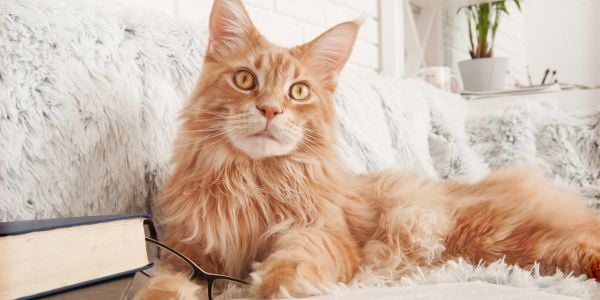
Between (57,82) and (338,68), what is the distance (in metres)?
0.56

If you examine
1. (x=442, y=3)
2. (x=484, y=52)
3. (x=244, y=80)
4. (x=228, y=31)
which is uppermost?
(x=442, y=3)

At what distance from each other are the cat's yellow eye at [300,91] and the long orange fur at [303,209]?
0.02 metres

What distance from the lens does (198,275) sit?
2.94 ft

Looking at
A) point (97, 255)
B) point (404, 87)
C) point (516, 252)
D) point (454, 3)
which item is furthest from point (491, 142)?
point (97, 255)

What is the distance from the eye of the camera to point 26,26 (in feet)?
3.35

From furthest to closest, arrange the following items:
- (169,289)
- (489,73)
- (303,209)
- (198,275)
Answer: (489,73), (303,209), (198,275), (169,289)

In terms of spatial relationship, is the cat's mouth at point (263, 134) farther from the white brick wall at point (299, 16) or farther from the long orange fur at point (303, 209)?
the white brick wall at point (299, 16)

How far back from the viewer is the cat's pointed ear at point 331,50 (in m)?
1.11

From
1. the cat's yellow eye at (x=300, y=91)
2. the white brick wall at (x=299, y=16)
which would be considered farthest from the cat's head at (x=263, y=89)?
the white brick wall at (x=299, y=16)

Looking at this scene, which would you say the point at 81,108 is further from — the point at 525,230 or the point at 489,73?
the point at 489,73

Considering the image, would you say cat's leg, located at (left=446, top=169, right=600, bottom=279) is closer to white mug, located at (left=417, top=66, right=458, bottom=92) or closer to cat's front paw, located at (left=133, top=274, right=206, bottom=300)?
cat's front paw, located at (left=133, top=274, right=206, bottom=300)

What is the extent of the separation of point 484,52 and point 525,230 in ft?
7.18

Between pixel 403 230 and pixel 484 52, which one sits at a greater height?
pixel 484 52

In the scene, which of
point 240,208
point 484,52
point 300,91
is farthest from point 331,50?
point 484,52
